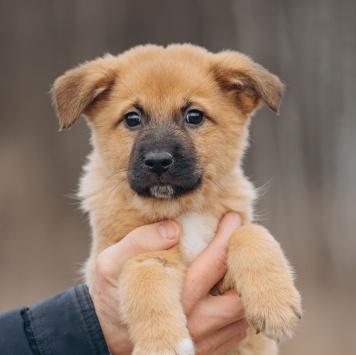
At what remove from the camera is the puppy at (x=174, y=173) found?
3277 millimetres

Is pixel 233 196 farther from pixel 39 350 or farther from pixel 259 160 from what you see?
pixel 259 160

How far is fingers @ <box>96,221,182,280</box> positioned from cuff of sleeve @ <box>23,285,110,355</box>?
16 centimetres

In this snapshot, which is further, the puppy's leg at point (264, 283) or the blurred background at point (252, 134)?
the blurred background at point (252, 134)

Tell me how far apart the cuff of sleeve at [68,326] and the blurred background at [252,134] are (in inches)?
120

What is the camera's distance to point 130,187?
11.9 ft

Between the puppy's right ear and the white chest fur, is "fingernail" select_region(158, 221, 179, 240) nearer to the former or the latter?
the white chest fur

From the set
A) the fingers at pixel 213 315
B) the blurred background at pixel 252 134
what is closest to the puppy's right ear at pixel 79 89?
the fingers at pixel 213 315

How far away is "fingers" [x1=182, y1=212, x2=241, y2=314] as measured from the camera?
3.42 metres

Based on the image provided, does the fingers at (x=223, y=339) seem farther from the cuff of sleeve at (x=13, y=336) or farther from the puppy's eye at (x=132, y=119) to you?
the puppy's eye at (x=132, y=119)

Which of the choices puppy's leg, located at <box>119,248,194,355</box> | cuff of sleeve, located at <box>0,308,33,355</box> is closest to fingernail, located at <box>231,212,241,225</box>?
puppy's leg, located at <box>119,248,194,355</box>

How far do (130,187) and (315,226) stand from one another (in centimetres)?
329

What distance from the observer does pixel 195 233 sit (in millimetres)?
3617

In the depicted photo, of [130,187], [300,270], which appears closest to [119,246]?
[130,187]

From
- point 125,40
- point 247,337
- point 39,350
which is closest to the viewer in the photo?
point 39,350
